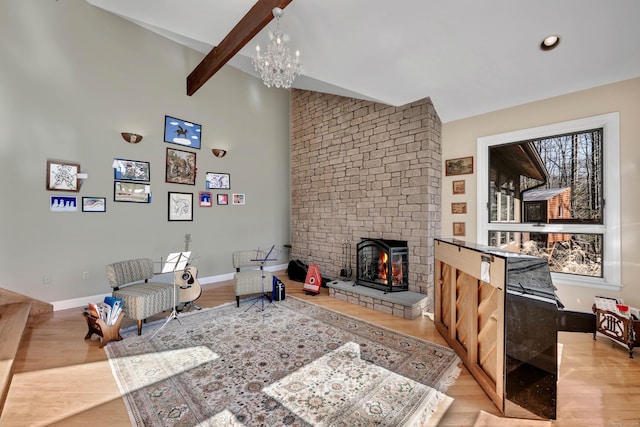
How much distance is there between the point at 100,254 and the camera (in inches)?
152

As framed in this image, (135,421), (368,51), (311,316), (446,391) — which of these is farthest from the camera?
(311,316)

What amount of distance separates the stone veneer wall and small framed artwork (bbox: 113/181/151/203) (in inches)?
114

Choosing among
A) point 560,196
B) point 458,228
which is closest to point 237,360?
point 458,228

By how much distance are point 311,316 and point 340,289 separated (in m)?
0.87

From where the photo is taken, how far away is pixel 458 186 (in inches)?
147

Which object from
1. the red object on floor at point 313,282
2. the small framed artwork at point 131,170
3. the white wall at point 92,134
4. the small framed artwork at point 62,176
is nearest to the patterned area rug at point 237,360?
the red object on floor at point 313,282

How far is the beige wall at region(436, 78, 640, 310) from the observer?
2557 millimetres

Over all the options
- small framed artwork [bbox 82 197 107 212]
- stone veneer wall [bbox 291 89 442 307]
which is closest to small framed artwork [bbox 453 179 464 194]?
stone veneer wall [bbox 291 89 442 307]

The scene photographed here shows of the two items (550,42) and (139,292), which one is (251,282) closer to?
(139,292)

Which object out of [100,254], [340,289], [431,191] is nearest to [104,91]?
[100,254]

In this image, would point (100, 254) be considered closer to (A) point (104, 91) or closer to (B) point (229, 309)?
(B) point (229, 309)

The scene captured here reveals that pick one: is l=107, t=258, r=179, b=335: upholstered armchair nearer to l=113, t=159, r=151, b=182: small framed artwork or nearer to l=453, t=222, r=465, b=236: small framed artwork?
l=113, t=159, r=151, b=182: small framed artwork

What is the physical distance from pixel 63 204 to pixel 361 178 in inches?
175

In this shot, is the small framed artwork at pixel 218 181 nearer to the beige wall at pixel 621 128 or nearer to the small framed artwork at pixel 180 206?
the small framed artwork at pixel 180 206
